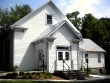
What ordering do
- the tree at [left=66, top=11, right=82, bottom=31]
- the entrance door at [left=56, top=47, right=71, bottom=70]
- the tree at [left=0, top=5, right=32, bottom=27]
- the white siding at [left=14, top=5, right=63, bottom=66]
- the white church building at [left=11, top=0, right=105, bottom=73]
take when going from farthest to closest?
the tree at [left=66, top=11, right=82, bottom=31]
the tree at [left=0, top=5, right=32, bottom=27]
the white siding at [left=14, top=5, right=63, bottom=66]
the entrance door at [left=56, top=47, right=71, bottom=70]
the white church building at [left=11, top=0, right=105, bottom=73]

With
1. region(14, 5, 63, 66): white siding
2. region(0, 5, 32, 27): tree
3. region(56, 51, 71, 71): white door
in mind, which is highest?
region(0, 5, 32, 27): tree

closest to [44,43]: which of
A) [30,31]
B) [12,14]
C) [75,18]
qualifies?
[30,31]

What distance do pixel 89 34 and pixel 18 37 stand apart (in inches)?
1289

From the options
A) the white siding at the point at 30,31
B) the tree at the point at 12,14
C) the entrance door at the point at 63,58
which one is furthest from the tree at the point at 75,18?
the entrance door at the point at 63,58

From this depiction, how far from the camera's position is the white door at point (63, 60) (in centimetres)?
2550

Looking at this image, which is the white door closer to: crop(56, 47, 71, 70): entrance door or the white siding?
crop(56, 47, 71, 70): entrance door

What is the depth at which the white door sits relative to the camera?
83.7 ft

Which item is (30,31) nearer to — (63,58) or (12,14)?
(63,58)

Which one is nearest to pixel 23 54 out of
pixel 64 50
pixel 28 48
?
pixel 28 48

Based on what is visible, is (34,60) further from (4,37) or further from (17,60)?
(4,37)

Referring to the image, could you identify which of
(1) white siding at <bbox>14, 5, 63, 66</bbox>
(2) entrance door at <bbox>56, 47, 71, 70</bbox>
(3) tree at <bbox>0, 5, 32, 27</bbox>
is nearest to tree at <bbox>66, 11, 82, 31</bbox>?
(3) tree at <bbox>0, 5, 32, 27</bbox>

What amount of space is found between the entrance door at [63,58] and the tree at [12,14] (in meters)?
24.1

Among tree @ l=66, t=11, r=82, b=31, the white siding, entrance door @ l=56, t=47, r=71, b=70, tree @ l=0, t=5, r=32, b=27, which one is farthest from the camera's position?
tree @ l=66, t=11, r=82, b=31

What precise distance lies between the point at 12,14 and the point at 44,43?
26781 millimetres
